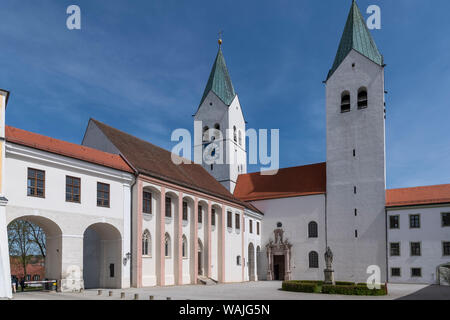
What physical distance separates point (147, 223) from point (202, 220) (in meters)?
8.16

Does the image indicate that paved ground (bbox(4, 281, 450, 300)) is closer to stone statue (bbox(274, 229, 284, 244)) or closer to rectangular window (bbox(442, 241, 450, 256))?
rectangular window (bbox(442, 241, 450, 256))

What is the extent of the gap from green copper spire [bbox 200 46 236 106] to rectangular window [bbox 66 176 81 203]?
31.9 m

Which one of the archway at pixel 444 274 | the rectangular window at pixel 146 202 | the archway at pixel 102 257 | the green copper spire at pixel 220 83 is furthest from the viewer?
the green copper spire at pixel 220 83

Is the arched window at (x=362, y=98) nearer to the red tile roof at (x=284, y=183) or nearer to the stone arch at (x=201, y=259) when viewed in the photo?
the red tile roof at (x=284, y=183)

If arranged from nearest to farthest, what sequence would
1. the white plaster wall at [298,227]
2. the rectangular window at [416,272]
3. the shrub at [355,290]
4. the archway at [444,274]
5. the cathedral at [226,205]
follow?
1. the cathedral at [226,205]
2. the shrub at [355,290]
3. the archway at [444,274]
4. the rectangular window at [416,272]
5. the white plaster wall at [298,227]

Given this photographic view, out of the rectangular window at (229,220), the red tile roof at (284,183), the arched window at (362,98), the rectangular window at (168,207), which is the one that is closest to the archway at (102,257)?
the rectangular window at (168,207)

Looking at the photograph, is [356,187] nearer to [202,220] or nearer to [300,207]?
[300,207]

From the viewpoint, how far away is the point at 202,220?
38406 millimetres

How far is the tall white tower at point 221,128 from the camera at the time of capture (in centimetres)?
5509

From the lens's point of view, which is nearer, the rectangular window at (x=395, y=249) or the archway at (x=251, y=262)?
the rectangular window at (x=395, y=249)

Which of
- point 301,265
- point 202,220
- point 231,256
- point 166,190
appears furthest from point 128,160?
point 301,265

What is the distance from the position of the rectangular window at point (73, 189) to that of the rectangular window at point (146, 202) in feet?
18.7

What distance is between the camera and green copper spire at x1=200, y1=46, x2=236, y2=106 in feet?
187

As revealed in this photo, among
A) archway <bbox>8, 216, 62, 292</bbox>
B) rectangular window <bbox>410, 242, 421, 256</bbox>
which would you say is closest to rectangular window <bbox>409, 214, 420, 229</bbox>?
rectangular window <bbox>410, 242, 421, 256</bbox>
